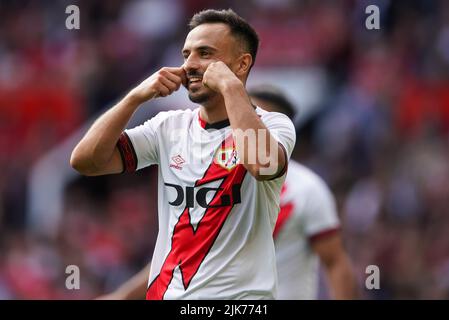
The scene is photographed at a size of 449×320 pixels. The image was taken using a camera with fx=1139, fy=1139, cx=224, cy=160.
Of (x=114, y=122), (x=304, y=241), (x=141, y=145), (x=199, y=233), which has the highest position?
(x=114, y=122)

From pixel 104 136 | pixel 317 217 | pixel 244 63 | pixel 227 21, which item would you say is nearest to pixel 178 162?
pixel 104 136

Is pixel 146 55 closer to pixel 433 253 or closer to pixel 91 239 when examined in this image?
pixel 91 239

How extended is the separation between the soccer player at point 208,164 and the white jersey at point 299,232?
202 cm

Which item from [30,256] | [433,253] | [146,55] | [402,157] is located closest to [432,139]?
[402,157]

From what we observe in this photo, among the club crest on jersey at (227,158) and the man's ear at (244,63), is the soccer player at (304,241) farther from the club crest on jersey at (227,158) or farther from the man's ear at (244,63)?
the club crest on jersey at (227,158)

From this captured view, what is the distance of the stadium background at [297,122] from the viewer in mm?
12516

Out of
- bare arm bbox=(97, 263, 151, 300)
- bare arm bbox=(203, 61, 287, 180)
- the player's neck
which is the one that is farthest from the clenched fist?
bare arm bbox=(97, 263, 151, 300)

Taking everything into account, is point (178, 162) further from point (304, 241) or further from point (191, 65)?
point (304, 241)

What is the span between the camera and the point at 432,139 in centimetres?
1379

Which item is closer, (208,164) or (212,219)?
(212,219)

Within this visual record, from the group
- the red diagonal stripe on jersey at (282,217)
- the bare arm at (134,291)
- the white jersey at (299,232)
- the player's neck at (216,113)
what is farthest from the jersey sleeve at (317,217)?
the player's neck at (216,113)

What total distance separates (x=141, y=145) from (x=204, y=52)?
0.57 meters

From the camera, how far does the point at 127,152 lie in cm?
577

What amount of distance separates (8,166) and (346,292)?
7294mm
